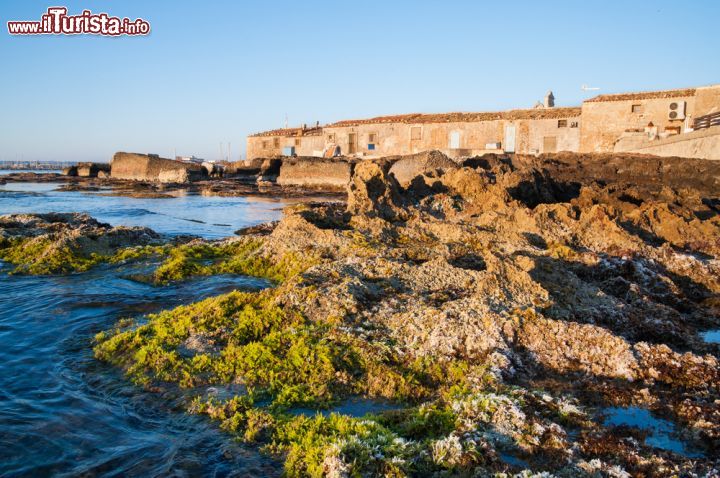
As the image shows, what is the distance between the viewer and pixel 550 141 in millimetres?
35500

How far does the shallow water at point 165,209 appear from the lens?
15529 millimetres

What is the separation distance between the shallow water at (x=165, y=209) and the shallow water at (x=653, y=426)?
10.9m

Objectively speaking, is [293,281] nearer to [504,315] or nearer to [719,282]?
[504,315]

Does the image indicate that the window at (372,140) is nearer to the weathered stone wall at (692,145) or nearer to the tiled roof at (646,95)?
the tiled roof at (646,95)

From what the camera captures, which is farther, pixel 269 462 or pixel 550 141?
pixel 550 141

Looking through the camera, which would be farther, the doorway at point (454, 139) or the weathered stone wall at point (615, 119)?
the doorway at point (454, 139)

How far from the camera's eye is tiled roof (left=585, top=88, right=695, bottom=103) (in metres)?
30.4

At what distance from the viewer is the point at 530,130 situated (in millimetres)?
35875

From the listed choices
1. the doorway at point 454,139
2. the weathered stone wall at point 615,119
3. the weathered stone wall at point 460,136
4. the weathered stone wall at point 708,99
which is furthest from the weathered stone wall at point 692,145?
the doorway at point 454,139

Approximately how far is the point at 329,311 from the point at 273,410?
154 cm

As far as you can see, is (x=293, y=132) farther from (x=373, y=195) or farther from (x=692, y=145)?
(x=373, y=195)

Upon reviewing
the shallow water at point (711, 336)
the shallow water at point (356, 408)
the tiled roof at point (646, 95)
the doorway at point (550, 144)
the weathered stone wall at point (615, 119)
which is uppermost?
the tiled roof at point (646, 95)

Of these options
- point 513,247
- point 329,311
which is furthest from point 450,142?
point 329,311

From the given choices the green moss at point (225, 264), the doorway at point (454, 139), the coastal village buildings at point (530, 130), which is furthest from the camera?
the doorway at point (454, 139)
